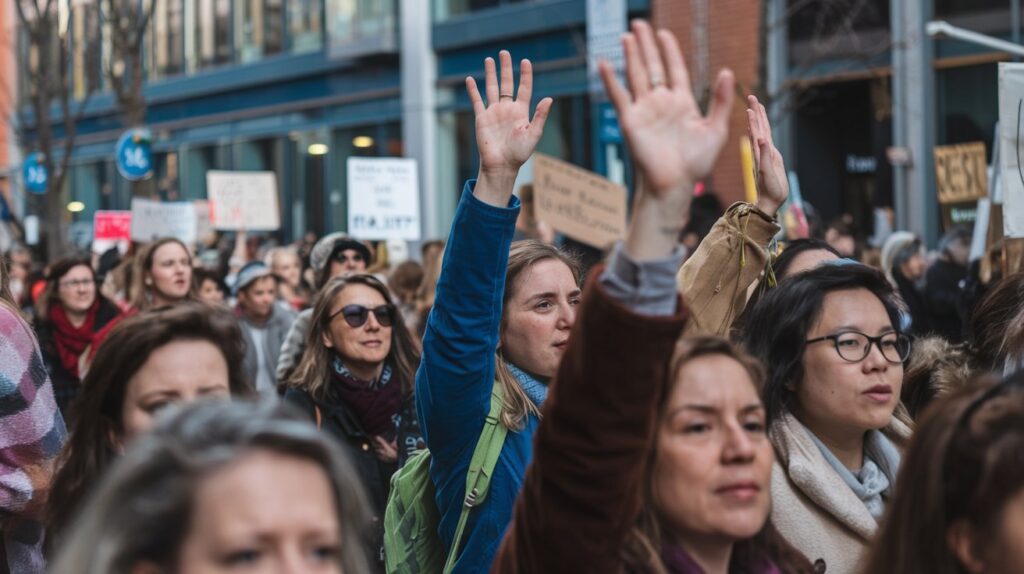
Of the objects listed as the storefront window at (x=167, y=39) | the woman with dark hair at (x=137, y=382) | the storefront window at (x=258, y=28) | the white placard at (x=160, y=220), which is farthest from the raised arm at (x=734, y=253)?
the storefront window at (x=167, y=39)

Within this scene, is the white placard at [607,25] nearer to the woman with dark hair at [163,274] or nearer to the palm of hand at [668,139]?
the woman with dark hair at [163,274]

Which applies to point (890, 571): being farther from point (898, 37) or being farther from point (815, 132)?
point (815, 132)

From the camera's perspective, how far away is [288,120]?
31.8 m

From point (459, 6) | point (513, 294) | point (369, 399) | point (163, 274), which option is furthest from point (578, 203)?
point (459, 6)

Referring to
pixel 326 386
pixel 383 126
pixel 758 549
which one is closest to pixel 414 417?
pixel 326 386

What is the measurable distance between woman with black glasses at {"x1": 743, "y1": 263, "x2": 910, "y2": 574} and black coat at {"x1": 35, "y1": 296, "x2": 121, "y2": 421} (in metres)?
6.14

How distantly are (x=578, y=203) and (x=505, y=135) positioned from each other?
8572 millimetres

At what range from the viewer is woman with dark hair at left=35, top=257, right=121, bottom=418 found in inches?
378

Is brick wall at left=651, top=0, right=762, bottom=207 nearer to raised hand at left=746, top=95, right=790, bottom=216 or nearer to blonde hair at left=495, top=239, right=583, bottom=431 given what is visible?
raised hand at left=746, top=95, right=790, bottom=216

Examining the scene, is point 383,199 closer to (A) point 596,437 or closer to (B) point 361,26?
(A) point 596,437

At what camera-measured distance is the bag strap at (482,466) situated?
377 cm

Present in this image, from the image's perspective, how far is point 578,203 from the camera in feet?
40.7

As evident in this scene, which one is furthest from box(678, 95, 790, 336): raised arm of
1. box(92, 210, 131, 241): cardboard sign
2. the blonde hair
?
box(92, 210, 131, 241): cardboard sign

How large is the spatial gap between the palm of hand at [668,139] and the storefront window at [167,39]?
3522cm
